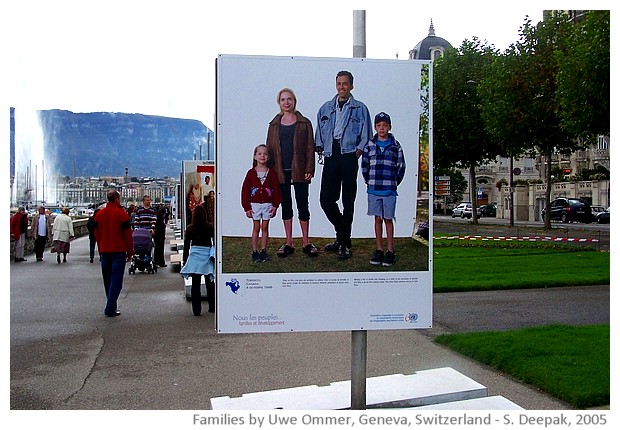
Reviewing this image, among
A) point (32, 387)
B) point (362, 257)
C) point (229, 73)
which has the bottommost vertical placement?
point (32, 387)

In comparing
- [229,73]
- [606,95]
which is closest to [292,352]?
[229,73]

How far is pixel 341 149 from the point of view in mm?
5531

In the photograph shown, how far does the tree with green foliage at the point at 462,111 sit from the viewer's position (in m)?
50.4

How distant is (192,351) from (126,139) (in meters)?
29.7

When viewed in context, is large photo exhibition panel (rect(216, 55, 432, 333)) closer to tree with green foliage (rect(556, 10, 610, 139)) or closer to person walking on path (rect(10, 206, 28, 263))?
tree with green foliage (rect(556, 10, 610, 139))

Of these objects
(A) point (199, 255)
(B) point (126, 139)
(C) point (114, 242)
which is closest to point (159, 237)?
(C) point (114, 242)

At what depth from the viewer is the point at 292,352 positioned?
8836 millimetres

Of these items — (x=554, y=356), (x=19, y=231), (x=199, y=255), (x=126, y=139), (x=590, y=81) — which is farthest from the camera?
(x=126, y=139)

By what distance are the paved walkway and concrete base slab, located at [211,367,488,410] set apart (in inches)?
20.3

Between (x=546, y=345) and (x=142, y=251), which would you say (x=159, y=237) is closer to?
(x=142, y=251)

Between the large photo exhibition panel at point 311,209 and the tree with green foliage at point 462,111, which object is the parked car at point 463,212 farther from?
the large photo exhibition panel at point 311,209
